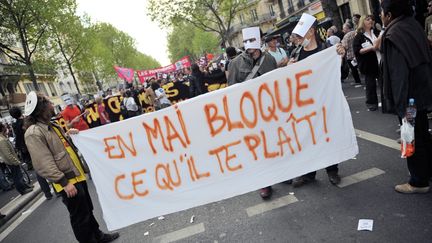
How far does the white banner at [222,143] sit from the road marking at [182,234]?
422mm

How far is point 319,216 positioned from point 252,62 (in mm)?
2003

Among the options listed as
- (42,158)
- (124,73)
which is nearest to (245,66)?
(42,158)

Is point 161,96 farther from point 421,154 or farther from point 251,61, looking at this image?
point 421,154

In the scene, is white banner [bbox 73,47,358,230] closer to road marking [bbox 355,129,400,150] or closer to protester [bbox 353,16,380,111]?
road marking [bbox 355,129,400,150]

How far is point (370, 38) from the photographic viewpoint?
6.52 meters

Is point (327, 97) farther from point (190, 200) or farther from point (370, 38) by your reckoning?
point (370, 38)

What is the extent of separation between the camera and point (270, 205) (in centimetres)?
381

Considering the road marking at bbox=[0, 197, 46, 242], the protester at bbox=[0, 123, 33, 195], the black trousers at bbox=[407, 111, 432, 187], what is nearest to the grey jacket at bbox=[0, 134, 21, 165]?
the protester at bbox=[0, 123, 33, 195]

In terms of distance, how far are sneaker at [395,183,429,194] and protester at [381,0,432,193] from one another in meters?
0.14

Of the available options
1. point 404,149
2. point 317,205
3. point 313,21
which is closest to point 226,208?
point 317,205

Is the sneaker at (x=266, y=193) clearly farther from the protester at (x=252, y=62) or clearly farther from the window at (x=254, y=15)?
the window at (x=254, y=15)

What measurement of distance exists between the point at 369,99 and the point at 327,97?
3810mm

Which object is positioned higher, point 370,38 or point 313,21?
point 313,21

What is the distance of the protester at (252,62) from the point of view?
4023 millimetres
